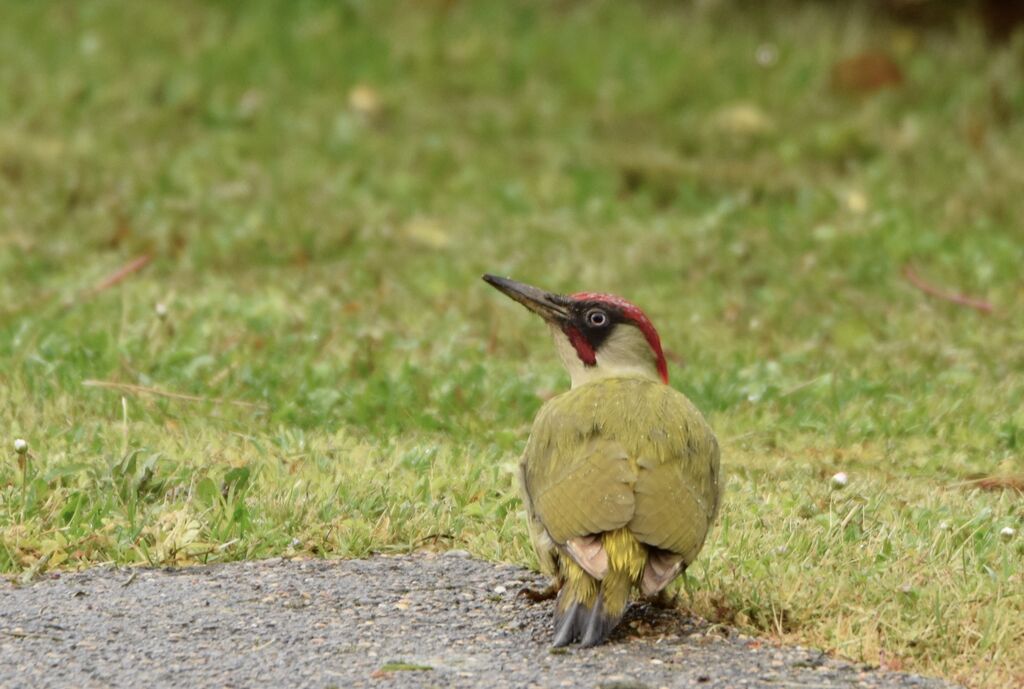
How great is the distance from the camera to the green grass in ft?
18.3

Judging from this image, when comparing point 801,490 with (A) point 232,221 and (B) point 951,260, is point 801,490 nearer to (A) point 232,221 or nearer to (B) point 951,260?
(B) point 951,260

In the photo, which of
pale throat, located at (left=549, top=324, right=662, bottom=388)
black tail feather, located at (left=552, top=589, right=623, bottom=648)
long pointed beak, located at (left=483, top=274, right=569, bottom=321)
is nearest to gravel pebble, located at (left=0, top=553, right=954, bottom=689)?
black tail feather, located at (left=552, top=589, right=623, bottom=648)

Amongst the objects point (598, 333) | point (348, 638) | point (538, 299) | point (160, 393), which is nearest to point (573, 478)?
point (348, 638)

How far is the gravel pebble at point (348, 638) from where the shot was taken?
4516 millimetres

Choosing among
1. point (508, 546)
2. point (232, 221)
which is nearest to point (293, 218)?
point (232, 221)

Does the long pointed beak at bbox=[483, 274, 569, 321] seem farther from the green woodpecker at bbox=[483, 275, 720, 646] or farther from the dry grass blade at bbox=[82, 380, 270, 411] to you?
the dry grass blade at bbox=[82, 380, 270, 411]

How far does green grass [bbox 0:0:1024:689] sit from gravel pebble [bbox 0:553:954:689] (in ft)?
0.48

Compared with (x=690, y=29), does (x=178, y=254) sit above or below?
below

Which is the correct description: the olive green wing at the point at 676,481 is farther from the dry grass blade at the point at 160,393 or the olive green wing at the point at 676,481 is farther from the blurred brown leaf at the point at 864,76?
the blurred brown leaf at the point at 864,76

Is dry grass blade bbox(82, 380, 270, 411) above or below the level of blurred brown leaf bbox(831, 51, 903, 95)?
below

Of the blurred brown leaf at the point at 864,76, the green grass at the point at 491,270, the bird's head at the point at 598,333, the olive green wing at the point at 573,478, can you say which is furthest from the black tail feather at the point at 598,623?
the blurred brown leaf at the point at 864,76

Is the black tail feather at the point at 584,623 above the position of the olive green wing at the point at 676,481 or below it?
below

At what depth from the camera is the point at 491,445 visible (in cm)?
693

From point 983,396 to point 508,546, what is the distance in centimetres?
300
